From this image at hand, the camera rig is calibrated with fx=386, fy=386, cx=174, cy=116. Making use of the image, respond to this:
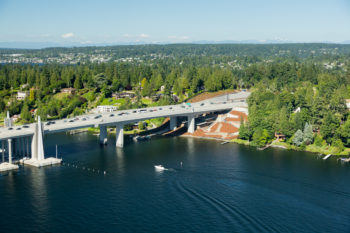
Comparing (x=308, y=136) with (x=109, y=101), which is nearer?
(x=308, y=136)

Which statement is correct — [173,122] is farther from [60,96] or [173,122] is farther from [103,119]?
[60,96]

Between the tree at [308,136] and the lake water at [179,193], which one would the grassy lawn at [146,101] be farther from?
the tree at [308,136]

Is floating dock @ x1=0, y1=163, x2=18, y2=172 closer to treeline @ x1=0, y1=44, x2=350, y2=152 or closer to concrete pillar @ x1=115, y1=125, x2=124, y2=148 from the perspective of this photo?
concrete pillar @ x1=115, y1=125, x2=124, y2=148

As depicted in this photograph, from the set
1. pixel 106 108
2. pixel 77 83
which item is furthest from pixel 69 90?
pixel 106 108

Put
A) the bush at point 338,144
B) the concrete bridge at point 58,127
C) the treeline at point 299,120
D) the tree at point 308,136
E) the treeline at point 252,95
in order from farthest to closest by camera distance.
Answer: the treeline at point 252,95, the tree at point 308,136, the treeline at point 299,120, the bush at point 338,144, the concrete bridge at point 58,127

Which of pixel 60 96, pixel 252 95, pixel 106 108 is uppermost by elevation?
pixel 252 95

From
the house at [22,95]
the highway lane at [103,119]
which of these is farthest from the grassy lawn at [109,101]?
the highway lane at [103,119]

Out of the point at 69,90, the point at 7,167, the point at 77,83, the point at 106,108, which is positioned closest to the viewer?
the point at 7,167

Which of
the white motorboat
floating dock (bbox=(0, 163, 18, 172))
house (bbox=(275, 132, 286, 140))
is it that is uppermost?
house (bbox=(275, 132, 286, 140))

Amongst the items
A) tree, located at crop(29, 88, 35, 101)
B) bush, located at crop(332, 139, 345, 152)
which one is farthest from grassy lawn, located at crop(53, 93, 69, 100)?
bush, located at crop(332, 139, 345, 152)
